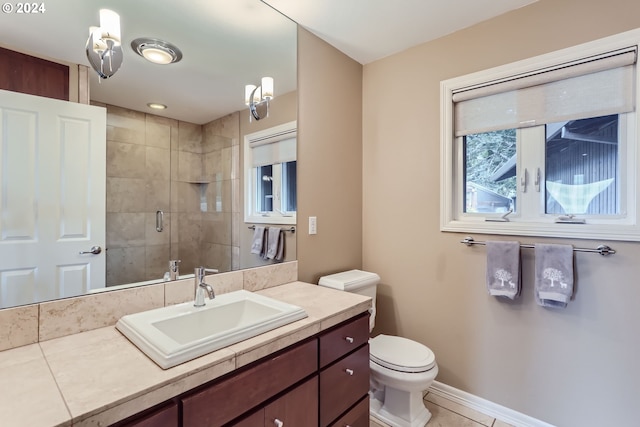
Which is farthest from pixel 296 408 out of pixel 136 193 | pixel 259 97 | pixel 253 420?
pixel 259 97

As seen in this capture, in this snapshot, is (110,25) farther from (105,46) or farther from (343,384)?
(343,384)

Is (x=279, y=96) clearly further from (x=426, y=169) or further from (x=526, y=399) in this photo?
(x=526, y=399)

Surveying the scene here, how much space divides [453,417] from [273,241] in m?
1.55

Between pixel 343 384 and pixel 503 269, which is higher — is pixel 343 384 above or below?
below

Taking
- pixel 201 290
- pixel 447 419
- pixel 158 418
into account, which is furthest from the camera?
pixel 447 419

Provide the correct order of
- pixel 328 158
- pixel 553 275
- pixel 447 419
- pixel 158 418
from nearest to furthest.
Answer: pixel 158 418 < pixel 553 275 < pixel 447 419 < pixel 328 158

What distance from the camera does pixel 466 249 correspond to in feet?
6.38

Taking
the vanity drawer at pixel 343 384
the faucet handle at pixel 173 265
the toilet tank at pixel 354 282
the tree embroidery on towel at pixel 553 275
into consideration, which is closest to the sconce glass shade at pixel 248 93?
the faucet handle at pixel 173 265

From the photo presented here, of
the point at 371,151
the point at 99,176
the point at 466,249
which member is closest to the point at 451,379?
the point at 466,249

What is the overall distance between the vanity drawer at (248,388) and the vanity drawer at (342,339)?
65mm

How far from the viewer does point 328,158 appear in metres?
2.13

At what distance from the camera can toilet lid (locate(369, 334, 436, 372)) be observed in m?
1.69

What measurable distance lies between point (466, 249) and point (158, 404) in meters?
1.81

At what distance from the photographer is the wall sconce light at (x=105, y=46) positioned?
1.18 m
